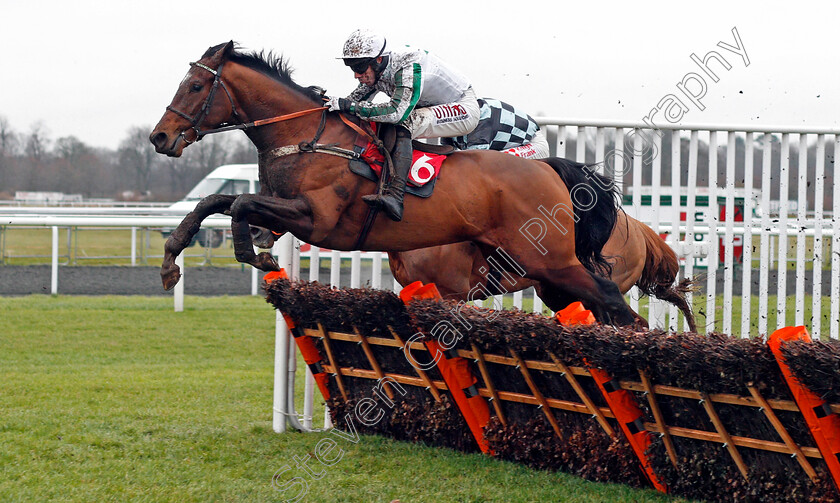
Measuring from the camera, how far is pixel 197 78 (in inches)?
168

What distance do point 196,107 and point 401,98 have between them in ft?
3.29

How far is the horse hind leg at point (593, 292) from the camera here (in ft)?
16.1

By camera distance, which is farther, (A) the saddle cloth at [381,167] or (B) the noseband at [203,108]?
(A) the saddle cloth at [381,167]

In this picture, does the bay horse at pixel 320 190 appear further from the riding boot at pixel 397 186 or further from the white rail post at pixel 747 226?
the white rail post at pixel 747 226

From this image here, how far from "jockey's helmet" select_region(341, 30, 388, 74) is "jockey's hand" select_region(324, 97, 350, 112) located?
0.20 metres

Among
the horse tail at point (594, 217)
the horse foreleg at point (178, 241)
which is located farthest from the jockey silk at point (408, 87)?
the horse foreleg at point (178, 241)

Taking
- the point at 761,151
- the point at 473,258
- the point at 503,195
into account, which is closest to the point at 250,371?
the point at 473,258

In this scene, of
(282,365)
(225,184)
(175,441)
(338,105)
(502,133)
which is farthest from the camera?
(225,184)

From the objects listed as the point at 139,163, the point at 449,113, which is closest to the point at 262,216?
the point at 449,113

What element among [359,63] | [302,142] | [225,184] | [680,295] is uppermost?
[225,184]

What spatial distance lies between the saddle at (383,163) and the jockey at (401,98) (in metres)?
0.06

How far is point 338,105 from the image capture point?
4477 millimetres

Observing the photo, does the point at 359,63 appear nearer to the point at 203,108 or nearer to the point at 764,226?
the point at 203,108

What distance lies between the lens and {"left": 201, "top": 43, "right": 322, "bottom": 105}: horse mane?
445 cm
